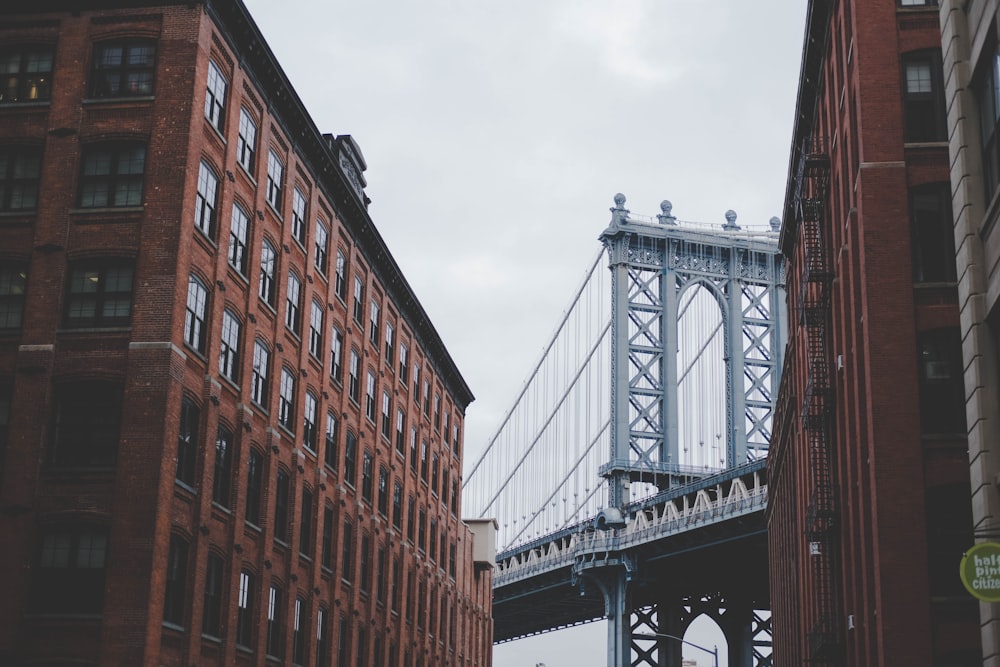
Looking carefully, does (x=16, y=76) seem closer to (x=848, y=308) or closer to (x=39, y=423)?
(x=39, y=423)

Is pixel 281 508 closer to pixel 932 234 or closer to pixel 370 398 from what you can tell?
pixel 370 398

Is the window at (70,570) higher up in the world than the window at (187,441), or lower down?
lower down

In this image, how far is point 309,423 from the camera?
50219mm

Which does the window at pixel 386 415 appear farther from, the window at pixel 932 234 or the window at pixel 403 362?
the window at pixel 932 234

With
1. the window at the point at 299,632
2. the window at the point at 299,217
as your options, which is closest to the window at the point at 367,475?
the window at the point at 299,632

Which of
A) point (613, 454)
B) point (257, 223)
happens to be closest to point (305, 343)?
point (257, 223)

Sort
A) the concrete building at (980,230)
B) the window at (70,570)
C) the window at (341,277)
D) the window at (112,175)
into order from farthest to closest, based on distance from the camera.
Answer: the window at (341,277) < the window at (112,175) < the window at (70,570) < the concrete building at (980,230)

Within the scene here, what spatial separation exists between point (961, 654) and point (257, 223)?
919 inches

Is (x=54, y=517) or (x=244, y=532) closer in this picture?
(x=54, y=517)

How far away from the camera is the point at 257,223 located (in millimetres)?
43625

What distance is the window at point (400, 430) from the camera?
6469 centimetres

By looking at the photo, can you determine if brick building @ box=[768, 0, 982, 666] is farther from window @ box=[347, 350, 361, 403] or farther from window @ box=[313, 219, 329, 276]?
window @ box=[347, 350, 361, 403]

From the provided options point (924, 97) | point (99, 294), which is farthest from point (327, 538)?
point (924, 97)

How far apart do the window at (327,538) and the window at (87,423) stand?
16.7m
